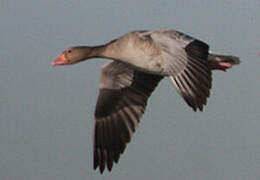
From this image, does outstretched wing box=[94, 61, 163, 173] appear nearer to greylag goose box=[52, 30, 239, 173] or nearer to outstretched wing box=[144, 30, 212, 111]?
greylag goose box=[52, 30, 239, 173]

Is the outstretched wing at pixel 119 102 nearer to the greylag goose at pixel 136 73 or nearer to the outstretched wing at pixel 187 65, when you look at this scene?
the greylag goose at pixel 136 73

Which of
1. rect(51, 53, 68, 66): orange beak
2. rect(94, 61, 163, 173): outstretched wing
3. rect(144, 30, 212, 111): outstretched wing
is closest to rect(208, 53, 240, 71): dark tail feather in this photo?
rect(94, 61, 163, 173): outstretched wing

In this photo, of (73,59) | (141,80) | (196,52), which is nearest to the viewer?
(196,52)

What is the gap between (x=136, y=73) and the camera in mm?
15406

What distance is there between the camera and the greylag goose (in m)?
11.8

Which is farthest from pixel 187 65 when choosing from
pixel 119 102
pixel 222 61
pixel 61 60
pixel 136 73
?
pixel 119 102

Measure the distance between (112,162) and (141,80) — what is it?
2.06 meters

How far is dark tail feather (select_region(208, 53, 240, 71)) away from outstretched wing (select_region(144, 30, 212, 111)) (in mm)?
1912

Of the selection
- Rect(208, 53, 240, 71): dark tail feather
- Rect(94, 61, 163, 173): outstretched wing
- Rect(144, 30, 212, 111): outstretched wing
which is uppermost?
Rect(144, 30, 212, 111): outstretched wing

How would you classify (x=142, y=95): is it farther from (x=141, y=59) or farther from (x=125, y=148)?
(x=141, y=59)

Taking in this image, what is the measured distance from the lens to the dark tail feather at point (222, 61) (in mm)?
14211

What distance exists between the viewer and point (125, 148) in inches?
578

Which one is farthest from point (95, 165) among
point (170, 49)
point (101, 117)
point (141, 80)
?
point (170, 49)

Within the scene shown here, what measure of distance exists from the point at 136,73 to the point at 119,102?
0.78 m
